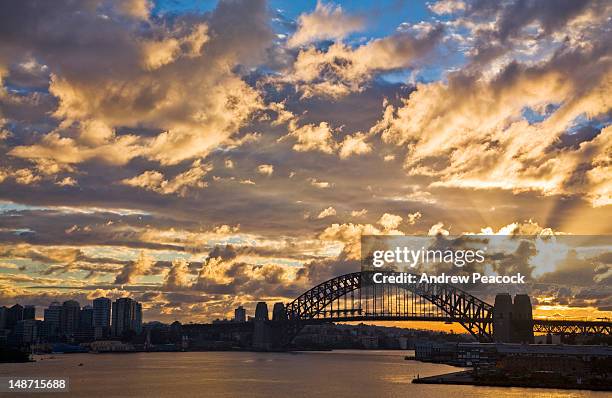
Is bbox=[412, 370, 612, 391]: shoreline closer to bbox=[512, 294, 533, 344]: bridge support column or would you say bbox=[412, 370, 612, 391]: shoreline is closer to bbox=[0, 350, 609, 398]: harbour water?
bbox=[0, 350, 609, 398]: harbour water

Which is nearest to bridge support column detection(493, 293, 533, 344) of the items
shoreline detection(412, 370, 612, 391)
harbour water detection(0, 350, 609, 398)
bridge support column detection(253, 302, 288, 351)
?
harbour water detection(0, 350, 609, 398)

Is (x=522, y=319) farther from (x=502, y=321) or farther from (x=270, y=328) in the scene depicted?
(x=270, y=328)

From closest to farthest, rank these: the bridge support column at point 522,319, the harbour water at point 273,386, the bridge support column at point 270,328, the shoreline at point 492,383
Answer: the harbour water at point 273,386
the shoreline at point 492,383
the bridge support column at point 522,319
the bridge support column at point 270,328

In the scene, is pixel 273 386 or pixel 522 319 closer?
pixel 273 386

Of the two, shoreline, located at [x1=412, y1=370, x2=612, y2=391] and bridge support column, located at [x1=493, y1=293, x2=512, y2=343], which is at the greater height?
bridge support column, located at [x1=493, y1=293, x2=512, y2=343]

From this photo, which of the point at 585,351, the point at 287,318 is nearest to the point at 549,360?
the point at 585,351

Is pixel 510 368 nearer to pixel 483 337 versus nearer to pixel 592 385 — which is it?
pixel 592 385

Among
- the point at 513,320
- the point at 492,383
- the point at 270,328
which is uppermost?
the point at 513,320

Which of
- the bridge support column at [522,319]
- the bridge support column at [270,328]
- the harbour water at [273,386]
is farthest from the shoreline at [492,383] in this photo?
the bridge support column at [270,328]

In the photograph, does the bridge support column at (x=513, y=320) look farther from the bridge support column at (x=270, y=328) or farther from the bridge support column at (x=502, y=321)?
the bridge support column at (x=270, y=328)

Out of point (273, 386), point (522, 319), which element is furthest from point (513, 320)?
point (273, 386)

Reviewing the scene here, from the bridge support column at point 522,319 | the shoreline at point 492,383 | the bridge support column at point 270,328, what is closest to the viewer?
the shoreline at point 492,383
